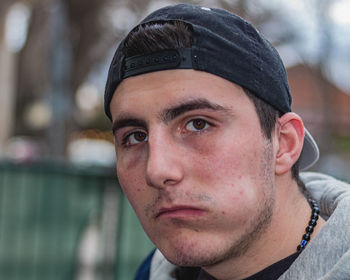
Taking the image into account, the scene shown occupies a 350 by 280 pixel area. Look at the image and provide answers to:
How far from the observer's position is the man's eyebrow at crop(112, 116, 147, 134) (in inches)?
72.3

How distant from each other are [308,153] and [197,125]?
2.19ft

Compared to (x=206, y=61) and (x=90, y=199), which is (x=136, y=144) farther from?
(x=90, y=199)

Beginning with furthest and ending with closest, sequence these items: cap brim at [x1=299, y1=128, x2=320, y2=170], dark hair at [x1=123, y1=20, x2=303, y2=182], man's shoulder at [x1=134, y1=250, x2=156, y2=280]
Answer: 1. man's shoulder at [x1=134, y1=250, x2=156, y2=280]
2. cap brim at [x1=299, y1=128, x2=320, y2=170]
3. dark hair at [x1=123, y1=20, x2=303, y2=182]

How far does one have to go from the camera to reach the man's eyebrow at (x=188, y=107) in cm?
175

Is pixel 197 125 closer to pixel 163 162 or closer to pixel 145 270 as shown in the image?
pixel 163 162

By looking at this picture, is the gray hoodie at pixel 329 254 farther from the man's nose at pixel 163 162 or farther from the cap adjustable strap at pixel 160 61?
the cap adjustable strap at pixel 160 61

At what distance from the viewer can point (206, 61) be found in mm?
1769

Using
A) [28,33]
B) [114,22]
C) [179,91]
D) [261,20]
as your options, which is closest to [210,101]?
[179,91]

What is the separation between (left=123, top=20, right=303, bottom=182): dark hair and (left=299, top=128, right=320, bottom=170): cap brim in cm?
31

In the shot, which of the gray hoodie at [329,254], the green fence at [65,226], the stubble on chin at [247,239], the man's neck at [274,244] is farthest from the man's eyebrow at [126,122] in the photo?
the green fence at [65,226]

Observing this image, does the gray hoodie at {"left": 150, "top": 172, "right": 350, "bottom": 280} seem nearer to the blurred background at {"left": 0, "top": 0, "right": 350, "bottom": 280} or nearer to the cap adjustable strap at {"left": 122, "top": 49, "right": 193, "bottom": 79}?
the cap adjustable strap at {"left": 122, "top": 49, "right": 193, "bottom": 79}

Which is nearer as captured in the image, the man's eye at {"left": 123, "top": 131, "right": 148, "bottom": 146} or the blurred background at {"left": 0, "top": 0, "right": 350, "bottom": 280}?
the man's eye at {"left": 123, "top": 131, "right": 148, "bottom": 146}

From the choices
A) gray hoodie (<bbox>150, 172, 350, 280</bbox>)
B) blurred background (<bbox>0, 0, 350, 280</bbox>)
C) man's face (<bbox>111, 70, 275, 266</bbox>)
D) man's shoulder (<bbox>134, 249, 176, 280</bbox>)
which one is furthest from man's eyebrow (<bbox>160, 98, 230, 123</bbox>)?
blurred background (<bbox>0, 0, 350, 280</bbox>)

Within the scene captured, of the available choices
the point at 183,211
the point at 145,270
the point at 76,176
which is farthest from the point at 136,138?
the point at 76,176
